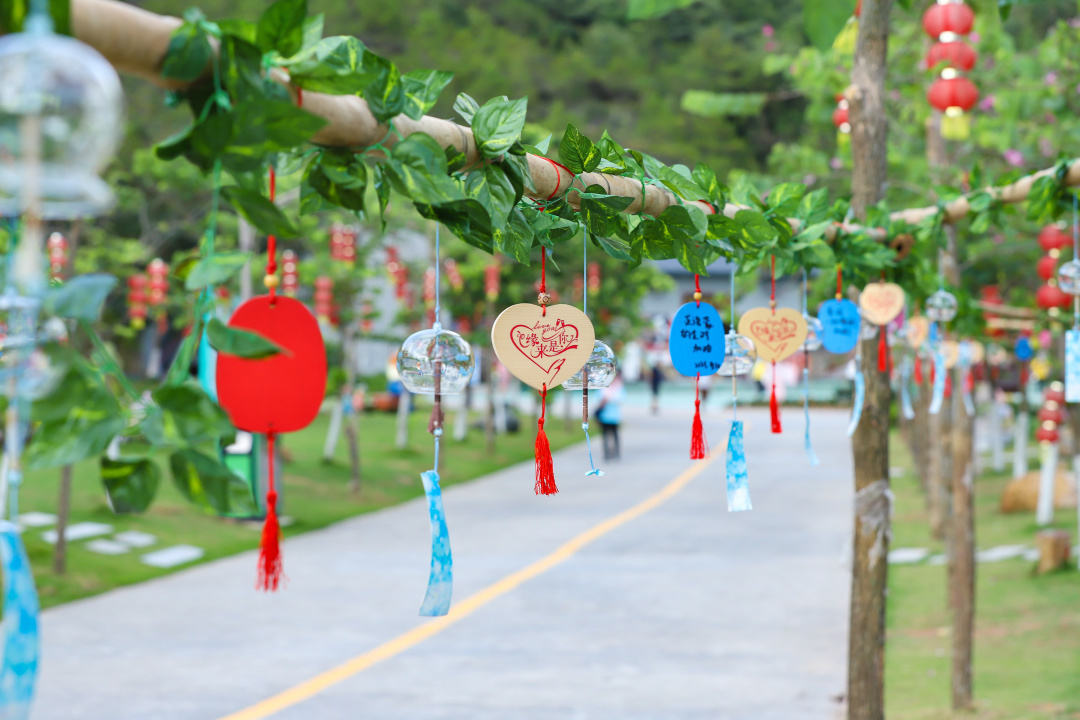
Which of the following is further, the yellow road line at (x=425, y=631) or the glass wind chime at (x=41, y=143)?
the yellow road line at (x=425, y=631)

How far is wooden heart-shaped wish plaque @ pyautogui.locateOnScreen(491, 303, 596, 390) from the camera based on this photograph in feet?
6.42

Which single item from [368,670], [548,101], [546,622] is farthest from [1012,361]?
[548,101]

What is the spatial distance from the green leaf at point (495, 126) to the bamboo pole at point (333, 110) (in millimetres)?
19

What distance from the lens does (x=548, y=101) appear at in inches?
1316

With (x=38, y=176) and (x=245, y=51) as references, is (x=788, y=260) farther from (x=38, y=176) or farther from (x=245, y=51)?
(x=38, y=176)

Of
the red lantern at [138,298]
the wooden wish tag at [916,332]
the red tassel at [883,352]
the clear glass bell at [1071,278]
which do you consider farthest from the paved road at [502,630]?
the red lantern at [138,298]

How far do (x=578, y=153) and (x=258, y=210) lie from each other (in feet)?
2.74

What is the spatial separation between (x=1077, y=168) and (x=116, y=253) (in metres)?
9.62

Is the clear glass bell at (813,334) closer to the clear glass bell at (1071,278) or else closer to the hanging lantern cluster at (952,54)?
the clear glass bell at (1071,278)

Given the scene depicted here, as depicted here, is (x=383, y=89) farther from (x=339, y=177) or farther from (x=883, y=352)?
(x=883, y=352)

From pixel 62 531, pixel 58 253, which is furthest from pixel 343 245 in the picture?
pixel 62 531

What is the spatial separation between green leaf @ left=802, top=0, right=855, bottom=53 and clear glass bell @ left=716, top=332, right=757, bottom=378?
169 centimetres

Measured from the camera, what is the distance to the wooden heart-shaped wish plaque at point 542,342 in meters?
1.96

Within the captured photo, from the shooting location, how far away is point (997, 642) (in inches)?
245
